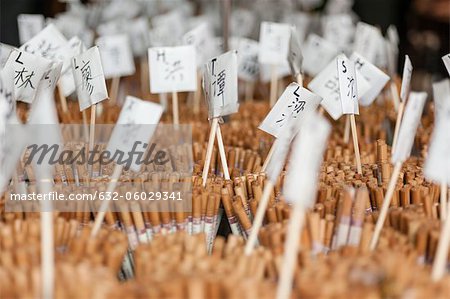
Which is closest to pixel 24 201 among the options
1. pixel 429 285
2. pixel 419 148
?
pixel 429 285

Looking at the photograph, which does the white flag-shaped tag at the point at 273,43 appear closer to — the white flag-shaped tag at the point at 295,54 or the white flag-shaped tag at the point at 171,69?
the white flag-shaped tag at the point at 295,54

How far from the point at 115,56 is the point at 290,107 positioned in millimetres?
975

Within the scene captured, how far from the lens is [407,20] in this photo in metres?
4.13

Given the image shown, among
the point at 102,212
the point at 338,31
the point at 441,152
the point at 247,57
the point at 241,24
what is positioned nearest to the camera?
the point at 441,152

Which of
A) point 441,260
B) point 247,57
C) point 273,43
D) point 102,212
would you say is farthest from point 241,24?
point 441,260

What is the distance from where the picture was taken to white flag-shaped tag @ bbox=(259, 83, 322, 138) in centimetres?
141

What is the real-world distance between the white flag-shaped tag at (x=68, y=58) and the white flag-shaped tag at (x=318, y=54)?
82cm

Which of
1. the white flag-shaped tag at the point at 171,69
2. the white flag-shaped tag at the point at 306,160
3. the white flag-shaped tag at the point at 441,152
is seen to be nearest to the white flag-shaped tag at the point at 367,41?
the white flag-shaped tag at the point at 171,69

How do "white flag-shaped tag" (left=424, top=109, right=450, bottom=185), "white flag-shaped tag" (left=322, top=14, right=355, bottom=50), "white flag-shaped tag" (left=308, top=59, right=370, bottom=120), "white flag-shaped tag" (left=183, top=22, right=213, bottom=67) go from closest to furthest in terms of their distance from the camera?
"white flag-shaped tag" (left=424, top=109, right=450, bottom=185) < "white flag-shaped tag" (left=308, top=59, right=370, bottom=120) < "white flag-shaped tag" (left=183, top=22, right=213, bottom=67) < "white flag-shaped tag" (left=322, top=14, right=355, bottom=50)

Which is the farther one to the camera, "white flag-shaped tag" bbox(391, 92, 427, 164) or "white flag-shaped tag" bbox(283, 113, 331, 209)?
"white flag-shaped tag" bbox(391, 92, 427, 164)

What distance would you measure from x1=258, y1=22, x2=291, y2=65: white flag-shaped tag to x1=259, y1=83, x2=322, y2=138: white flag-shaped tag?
67 centimetres

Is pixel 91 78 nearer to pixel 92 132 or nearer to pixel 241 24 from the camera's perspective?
pixel 92 132

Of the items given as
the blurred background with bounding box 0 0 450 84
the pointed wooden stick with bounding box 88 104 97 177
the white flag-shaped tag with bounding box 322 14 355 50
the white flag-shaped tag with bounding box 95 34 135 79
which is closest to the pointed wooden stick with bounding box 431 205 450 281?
the pointed wooden stick with bounding box 88 104 97 177

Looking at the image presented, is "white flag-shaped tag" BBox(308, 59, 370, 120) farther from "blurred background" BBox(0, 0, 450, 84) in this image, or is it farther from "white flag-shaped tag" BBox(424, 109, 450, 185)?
"blurred background" BBox(0, 0, 450, 84)
